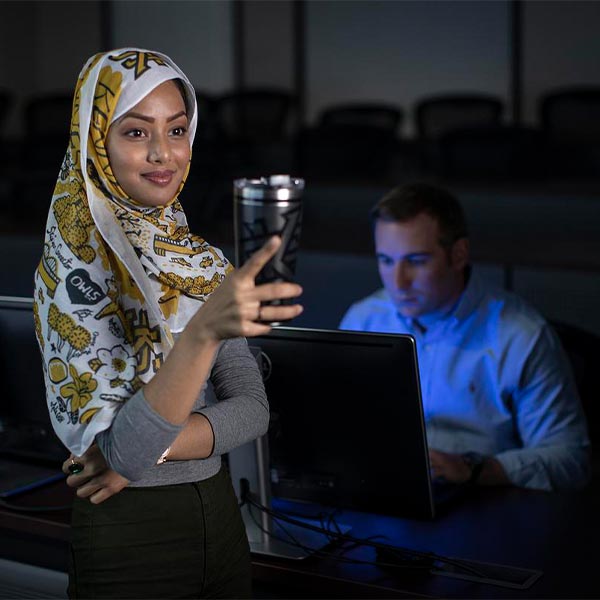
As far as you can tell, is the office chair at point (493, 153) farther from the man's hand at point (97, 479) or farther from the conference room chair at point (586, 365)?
the man's hand at point (97, 479)

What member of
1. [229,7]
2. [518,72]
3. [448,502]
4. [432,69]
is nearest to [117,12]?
[229,7]

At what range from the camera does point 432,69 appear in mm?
9148

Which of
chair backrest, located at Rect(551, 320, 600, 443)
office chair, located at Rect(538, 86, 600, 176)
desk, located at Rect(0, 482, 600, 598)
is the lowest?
desk, located at Rect(0, 482, 600, 598)

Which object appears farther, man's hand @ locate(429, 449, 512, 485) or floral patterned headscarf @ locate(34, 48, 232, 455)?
man's hand @ locate(429, 449, 512, 485)

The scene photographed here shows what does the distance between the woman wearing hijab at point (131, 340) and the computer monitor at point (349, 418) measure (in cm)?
34

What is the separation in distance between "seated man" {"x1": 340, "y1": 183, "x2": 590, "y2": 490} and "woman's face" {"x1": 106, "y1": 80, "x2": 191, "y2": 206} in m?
1.11

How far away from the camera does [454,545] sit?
1.72 m

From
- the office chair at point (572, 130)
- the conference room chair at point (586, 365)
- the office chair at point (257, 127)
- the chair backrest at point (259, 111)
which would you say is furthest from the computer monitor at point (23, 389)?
the chair backrest at point (259, 111)

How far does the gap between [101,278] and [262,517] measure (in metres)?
0.67

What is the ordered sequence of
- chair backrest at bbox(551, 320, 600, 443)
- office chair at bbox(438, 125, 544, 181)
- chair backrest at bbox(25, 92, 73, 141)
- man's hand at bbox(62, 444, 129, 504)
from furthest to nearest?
chair backrest at bbox(25, 92, 73, 141) < office chair at bbox(438, 125, 544, 181) < chair backrest at bbox(551, 320, 600, 443) < man's hand at bbox(62, 444, 129, 504)

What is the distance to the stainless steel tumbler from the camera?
3.50ft


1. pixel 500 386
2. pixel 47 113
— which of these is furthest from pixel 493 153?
pixel 500 386

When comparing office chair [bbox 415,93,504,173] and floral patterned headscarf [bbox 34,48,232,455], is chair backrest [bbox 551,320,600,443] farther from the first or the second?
office chair [bbox 415,93,504,173]

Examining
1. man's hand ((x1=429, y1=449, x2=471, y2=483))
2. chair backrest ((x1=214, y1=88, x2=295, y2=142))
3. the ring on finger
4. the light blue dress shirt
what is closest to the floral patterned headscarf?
the ring on finger
